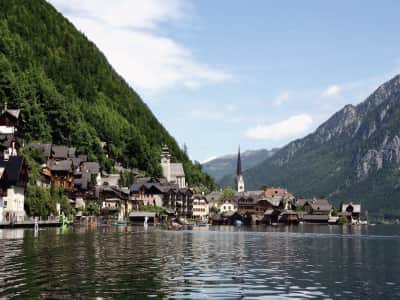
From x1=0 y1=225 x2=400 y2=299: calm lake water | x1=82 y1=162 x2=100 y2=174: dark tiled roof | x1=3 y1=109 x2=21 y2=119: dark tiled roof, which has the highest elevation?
x1=3 y1=109 x2=21 y2=119: dark tiled roof

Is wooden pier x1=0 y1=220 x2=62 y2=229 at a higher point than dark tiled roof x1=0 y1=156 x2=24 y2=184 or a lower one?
lower

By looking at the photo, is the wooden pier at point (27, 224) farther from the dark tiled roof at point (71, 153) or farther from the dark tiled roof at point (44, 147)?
the dark tiled roof at point (71, 153)

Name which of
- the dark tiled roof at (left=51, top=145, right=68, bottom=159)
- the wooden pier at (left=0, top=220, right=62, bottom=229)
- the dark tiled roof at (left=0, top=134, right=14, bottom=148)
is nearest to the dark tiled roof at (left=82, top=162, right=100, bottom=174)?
the dark tiled roof at (left=51, top=145, right=68, bottom=159)

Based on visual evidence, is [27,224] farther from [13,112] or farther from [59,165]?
[13,112]

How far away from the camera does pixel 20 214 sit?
114062 millimetres

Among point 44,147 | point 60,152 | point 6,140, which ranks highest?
point 44,147

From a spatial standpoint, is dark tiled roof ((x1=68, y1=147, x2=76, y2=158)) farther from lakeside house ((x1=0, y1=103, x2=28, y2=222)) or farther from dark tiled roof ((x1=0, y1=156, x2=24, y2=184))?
dark tiled roof ((x1=0, y1=156, x2=24, y2=184))

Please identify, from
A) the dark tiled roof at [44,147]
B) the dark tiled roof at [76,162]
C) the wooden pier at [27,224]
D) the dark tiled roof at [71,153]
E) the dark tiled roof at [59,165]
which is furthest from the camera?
the dark tiled roof at [71,153]

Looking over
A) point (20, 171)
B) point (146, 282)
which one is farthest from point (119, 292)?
point (20, 171)

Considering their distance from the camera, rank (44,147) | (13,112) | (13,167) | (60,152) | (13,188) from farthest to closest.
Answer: (60,152) → (44,147) → (13,112) → (13,167) → (13,188)

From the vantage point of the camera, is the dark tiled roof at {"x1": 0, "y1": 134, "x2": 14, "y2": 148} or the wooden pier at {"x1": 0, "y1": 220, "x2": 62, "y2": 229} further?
the dark tiled roof at {"x1": 0, "y1": 134, "x2": 14, "y2": 148}

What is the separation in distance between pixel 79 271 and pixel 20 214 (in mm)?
78711

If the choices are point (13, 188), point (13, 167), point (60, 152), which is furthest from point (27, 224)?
point (60, 152)

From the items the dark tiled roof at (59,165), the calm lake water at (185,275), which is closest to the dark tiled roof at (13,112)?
the dark tiled roof at (59,165)
